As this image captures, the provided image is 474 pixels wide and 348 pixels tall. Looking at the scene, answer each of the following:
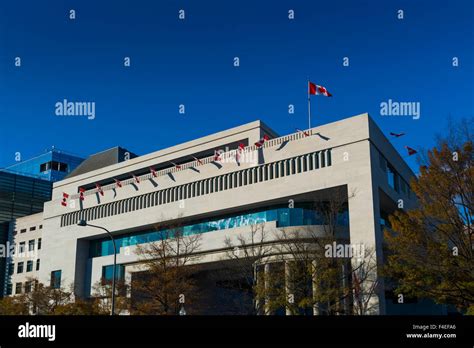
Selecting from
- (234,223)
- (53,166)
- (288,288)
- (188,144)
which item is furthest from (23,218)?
(288,288)

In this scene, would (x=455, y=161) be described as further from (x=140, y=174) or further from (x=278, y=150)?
(x=140, y=174)

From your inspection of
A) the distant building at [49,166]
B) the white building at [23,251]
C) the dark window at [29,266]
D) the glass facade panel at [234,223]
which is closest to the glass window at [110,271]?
the glass facade panel at [234,223]

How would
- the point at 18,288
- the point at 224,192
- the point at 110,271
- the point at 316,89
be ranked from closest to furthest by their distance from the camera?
the point at 316,89 < the point at 224,192 < the point at 110,271 < the point at 18,288

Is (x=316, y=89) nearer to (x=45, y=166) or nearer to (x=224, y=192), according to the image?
(x=224, y=192)

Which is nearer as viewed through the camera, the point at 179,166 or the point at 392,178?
the point at 392,178

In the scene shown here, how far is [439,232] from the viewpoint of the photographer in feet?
82.2

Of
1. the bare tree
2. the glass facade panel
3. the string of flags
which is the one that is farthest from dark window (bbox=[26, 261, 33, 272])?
the bare tree

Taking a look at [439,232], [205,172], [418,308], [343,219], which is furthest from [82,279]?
[439,232]

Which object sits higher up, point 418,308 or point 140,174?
point 140,174

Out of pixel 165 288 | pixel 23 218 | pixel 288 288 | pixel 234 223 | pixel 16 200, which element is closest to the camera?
pixel 288 288

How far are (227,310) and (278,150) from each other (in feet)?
47.0

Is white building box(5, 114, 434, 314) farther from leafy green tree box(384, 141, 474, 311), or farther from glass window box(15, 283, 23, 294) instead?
leafy green tree box(384, 141, 474, 311)

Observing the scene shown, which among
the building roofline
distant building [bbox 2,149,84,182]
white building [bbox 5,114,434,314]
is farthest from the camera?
distant building [bbox 2,149,84,182]

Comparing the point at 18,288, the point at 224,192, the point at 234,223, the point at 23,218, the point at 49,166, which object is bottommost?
the point at 18,288
